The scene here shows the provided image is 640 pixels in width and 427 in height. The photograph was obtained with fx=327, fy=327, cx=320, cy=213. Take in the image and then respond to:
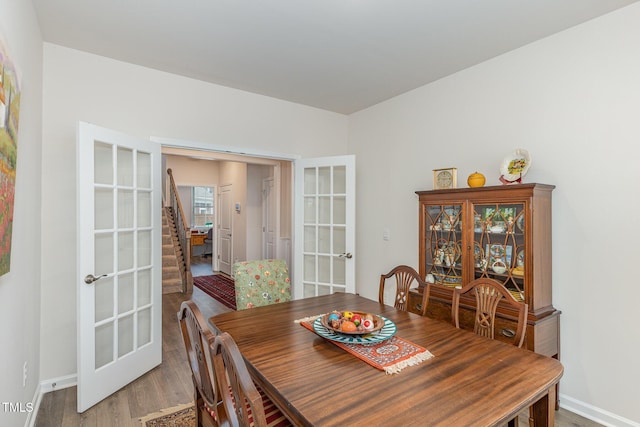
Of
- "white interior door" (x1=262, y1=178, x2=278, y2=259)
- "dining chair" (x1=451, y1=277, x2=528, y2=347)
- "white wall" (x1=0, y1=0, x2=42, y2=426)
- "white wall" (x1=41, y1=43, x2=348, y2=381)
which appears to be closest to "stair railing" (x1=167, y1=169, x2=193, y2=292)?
"white interior door" (x1=262, y1=178, x2=278, y2=259)

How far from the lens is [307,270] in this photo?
3.94 m

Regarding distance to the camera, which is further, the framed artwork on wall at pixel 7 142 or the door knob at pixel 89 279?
the door knob at pixel 89 279

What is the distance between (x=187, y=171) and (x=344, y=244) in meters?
5.62

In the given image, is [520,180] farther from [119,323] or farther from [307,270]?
[119,323]

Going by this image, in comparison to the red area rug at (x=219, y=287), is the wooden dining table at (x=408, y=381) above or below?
above

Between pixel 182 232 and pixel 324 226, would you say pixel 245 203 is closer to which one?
pixel 182 232

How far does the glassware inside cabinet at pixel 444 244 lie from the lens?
2.72m

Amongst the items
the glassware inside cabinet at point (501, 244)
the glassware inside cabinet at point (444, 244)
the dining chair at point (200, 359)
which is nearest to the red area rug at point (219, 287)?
the glassware inside cabinet at point (444, 244)

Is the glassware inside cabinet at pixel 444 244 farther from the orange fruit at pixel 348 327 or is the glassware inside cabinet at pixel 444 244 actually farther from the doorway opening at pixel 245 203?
the doorway opening at pixel 245 203

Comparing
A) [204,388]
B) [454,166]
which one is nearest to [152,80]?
[204,388]

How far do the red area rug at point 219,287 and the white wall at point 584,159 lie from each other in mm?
3798

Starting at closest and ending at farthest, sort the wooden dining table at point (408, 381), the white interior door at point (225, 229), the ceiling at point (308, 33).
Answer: the wooden dining table at point (408, 381) < the ceiling at point (308, 33) < the white interior door at point (225, 229)

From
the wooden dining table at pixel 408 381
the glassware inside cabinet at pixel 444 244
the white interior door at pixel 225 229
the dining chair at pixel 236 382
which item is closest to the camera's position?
the dining chair at pixel 236 382

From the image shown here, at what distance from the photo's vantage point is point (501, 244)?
2.43 metres
